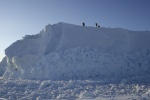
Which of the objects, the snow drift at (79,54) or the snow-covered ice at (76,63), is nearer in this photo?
the snow-covered ice at (76,63)

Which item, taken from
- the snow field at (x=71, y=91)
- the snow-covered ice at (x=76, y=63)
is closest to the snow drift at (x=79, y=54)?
the snow-covered ice at (x=76, y=63)

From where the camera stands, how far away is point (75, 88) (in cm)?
1357

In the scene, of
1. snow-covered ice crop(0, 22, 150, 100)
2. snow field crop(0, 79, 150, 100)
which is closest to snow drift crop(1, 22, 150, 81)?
snow-covered ice crop(0, 22, 150, 100)

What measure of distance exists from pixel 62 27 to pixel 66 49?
270 cm

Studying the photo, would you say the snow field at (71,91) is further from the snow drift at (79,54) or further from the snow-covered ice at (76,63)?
the snow drift at (79,54)

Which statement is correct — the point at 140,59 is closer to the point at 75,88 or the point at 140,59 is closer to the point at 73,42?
the point at 73,42

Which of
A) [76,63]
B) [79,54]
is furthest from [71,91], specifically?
[79,54]

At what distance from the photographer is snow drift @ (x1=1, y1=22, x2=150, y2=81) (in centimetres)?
1844

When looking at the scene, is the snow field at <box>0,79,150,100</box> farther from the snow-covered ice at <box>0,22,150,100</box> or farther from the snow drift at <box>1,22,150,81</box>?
the snow drift at <box>1,22,150,81</box>

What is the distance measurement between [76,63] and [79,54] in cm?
99

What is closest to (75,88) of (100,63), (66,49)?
(100,63)

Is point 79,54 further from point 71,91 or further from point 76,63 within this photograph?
point 71,91

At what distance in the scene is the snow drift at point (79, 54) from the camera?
60.5 feet

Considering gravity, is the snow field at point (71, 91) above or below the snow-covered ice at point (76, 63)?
below
